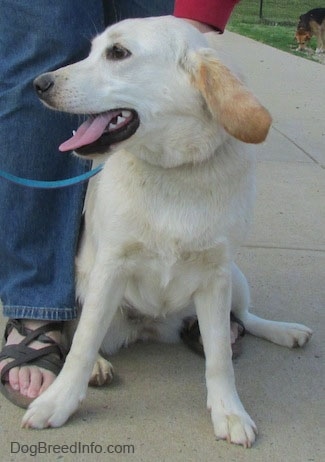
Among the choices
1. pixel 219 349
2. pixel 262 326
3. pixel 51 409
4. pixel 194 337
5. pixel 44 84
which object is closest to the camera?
pixel 44 84

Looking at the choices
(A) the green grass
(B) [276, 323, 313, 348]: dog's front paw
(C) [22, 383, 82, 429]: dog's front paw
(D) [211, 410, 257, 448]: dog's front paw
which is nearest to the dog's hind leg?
(B) [276, 323, 313, 348]: dog's front paw

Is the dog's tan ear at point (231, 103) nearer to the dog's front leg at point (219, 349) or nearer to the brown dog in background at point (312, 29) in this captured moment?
the dog's front leg at point (219, 349)

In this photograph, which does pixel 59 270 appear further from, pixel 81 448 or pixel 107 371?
→ pixel 81 448

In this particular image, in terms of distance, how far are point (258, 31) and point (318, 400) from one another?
16693 mm

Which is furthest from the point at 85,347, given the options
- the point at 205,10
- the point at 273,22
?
the point at 273,22

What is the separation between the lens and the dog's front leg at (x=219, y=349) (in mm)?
2490

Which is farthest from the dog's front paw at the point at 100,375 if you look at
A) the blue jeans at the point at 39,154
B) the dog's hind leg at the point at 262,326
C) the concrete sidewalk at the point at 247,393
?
the dog's hind leg at the point at 262,326

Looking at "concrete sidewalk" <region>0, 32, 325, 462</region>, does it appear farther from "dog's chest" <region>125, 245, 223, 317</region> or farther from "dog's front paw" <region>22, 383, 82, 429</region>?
"dog's chest" <region>125, 245, 223, 317</region>

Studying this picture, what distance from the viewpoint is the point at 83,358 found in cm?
246

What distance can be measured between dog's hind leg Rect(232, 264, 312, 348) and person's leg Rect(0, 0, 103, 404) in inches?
27.4

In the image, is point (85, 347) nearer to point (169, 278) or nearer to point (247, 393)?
point (169, 278)

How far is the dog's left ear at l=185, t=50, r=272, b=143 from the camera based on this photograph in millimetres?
2117

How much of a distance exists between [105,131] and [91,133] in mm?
44

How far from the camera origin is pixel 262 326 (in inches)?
122
